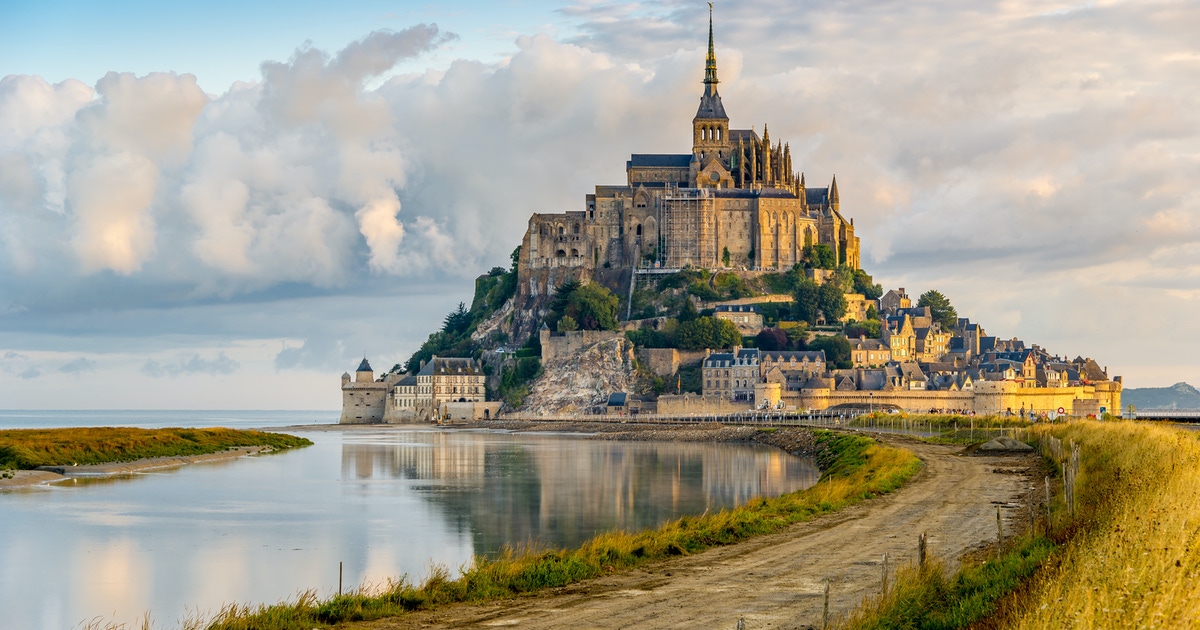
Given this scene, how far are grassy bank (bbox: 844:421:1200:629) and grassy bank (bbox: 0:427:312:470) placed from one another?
40139mm

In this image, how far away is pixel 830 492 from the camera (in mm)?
29781

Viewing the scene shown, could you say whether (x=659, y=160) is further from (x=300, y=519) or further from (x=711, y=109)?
(x=300, y=519)

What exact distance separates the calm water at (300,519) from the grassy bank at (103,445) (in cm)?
354

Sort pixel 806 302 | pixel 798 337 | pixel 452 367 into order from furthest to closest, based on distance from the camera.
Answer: pixel 452 367 → pixel 806 302 → pixel 798 337

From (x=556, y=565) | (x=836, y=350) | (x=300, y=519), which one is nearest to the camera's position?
(x=556, y=565)

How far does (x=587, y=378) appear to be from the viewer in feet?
370

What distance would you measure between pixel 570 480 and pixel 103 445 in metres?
22.9

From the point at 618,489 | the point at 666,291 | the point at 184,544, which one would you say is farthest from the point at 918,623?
the point at 666,291

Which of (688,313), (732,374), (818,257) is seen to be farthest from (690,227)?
(732,374)

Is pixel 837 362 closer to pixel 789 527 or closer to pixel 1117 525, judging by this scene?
pixel 789 527

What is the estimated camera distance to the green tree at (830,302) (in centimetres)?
11694

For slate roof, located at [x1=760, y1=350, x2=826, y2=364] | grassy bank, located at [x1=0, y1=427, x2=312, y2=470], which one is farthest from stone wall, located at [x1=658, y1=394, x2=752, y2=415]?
grassy bank, located at [x1=0, y1=427, x2=312, y2=470]

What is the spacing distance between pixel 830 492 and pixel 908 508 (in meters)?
3.06

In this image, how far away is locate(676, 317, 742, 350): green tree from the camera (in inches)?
4328
